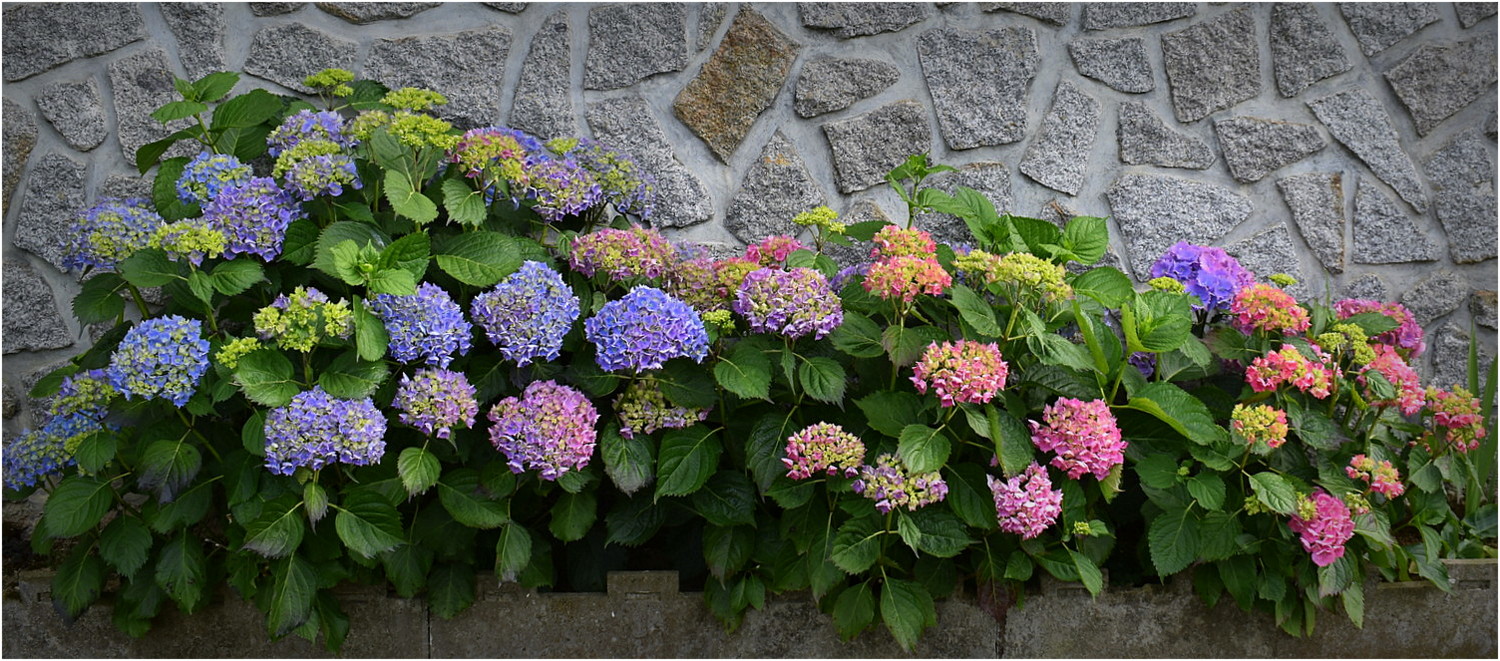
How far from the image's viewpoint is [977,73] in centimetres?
278

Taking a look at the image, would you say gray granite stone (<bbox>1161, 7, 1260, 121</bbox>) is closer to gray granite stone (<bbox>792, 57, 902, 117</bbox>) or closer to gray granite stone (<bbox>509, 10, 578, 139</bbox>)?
gray granite stone (<bbox>792, 57, 902, 117</bbox>)

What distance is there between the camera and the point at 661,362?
199 cm

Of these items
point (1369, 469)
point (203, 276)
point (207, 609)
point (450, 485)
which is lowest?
point (207, 609)

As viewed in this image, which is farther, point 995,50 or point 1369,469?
point 995,50

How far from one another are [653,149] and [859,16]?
65 cm

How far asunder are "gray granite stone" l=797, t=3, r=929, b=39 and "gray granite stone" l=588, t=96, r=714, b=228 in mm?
500

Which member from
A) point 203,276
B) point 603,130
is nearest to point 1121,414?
point 603,130

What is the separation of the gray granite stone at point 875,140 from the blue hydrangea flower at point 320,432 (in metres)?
1.41

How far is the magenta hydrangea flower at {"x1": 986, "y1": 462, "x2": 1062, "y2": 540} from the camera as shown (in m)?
2.00

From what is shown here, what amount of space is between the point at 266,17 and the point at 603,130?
3.04ft

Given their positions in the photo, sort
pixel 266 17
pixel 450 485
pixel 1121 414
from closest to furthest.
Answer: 1. pixel 450 485
2. pixel 1121 414
3. pixel 266 17

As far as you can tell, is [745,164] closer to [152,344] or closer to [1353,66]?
[152,344]

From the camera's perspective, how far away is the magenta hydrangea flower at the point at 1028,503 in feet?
6.56

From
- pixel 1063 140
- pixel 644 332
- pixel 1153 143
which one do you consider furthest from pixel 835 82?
pixel 644 332
